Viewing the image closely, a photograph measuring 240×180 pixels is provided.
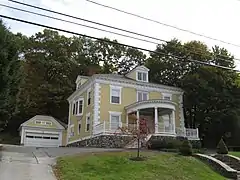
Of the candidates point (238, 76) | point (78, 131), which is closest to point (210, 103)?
point (238, 76)

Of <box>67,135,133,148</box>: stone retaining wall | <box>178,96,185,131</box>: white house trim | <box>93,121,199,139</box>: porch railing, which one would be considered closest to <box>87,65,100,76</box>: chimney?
<box>178,96,185,131</box>: white house trim

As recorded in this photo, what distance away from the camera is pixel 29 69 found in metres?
47.5

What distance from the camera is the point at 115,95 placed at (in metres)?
30.2

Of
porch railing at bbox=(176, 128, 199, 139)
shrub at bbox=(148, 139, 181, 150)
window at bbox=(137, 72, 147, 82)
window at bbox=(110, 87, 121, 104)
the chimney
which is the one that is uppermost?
the chimney

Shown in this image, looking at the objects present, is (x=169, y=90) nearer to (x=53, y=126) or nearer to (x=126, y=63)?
(x=53, y=126)

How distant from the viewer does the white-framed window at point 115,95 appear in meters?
29.9

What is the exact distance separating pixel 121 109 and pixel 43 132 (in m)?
12.7

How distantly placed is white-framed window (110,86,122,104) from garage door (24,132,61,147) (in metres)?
12.0

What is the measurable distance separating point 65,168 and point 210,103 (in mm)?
21059

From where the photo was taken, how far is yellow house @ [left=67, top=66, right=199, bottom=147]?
27734mm

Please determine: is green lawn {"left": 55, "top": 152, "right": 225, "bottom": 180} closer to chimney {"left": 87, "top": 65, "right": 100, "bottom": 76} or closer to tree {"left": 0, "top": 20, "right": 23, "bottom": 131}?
tree {"left": 0, "top": 20, "right": 23, "bottom": 131}

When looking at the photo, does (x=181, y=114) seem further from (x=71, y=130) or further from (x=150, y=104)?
(x=71, y=130)

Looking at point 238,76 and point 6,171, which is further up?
point 238,76

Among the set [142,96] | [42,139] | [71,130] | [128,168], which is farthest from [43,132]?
[128,168]
